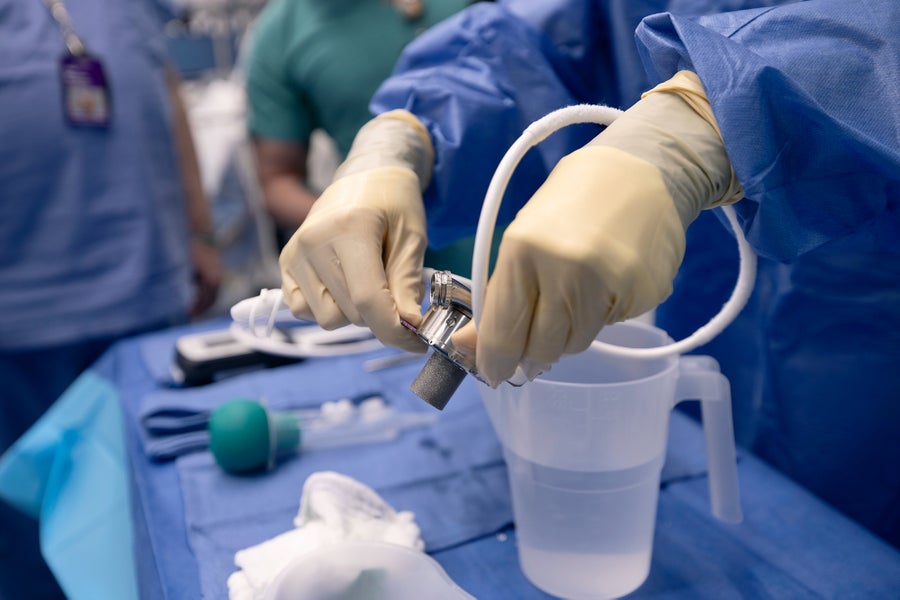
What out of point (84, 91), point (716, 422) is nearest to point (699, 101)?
point (716, 422)

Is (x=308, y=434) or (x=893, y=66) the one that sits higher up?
(x=893, y=66)

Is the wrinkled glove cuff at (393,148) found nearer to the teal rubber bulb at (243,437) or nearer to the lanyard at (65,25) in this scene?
the teal rubber bulb at (243,437)

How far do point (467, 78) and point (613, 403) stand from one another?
16.5 inches

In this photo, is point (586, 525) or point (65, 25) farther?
point (65, 25)

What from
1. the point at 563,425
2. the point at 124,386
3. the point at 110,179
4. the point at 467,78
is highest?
the point at 467,78

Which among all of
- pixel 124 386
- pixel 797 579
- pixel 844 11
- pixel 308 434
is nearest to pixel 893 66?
→ pixel 844 11

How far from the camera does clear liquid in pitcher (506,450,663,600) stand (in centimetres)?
55

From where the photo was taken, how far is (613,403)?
0.52 m

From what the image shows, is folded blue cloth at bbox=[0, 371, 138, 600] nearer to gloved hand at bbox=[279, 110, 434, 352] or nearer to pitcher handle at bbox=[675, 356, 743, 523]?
gloved hand at bbox=[279, 110, 434, 352]

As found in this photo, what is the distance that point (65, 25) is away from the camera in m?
1.28

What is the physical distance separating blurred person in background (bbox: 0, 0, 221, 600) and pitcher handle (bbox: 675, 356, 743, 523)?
3.42 feet

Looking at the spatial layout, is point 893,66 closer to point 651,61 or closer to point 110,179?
point 651,61

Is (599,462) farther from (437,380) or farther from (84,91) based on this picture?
(84,91)

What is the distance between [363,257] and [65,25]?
104cm
